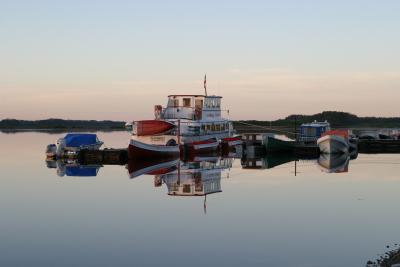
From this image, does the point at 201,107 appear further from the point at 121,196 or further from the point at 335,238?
the point at 335,238

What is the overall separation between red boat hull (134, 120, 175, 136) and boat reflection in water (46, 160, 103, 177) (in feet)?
17.8

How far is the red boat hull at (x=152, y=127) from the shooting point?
60.6m

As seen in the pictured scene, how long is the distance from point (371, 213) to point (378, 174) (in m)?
22.4

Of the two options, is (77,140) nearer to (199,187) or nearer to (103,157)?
(103,157)

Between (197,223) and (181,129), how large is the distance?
3916 centimetres

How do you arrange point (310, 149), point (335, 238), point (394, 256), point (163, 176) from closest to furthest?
point (394, 256), point (335, 238), point (163, 176), point (310, 149)

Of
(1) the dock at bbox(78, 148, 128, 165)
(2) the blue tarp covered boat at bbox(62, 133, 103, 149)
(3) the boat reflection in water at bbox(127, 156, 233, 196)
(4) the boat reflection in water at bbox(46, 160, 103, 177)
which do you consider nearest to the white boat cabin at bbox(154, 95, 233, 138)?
(3) the boat reflection in water at bbox(127, 156, 233, 196)

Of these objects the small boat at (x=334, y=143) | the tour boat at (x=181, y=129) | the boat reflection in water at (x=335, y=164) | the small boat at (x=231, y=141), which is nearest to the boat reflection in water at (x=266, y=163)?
the small boat at (x=334, y=143)

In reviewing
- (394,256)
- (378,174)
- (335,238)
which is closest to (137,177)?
(378,174)

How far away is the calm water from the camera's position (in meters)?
18.9

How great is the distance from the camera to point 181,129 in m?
63.9

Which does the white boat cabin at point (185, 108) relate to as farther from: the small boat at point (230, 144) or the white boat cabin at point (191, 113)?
the small boat at point (230, 144)

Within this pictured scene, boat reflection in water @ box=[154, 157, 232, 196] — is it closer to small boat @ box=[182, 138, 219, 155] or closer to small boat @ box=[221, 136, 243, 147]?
small boat @ box=[182, 138, 219, 155]

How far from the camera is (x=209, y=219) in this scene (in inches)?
1017
